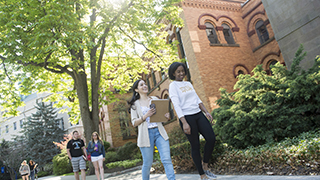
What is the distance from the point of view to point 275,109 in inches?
220

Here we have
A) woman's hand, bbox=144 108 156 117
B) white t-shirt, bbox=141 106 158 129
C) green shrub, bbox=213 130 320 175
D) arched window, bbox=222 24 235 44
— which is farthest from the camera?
arched window, bbox=222 24 235 44

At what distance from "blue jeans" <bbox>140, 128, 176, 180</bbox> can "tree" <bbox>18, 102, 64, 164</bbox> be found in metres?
29.0

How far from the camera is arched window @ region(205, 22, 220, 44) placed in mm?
15771

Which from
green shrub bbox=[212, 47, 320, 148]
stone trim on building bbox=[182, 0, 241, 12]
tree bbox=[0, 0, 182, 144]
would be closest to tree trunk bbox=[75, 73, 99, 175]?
tree bbox=[0, 0, 182, 144]

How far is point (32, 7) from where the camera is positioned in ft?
29.9

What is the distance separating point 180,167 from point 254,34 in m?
13.3

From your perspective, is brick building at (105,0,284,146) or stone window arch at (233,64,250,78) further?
stone window arch at (233,64,250,78)

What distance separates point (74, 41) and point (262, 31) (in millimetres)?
13248

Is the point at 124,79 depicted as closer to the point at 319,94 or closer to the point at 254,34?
the point at 254,34

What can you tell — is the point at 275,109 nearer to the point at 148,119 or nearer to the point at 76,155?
the point at 148,119

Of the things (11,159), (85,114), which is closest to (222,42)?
(85,114)

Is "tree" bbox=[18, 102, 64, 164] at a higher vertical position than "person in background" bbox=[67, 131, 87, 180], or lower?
higher

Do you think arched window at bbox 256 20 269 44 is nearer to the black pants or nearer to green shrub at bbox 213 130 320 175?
green shrub at bbox 213 130 320 175

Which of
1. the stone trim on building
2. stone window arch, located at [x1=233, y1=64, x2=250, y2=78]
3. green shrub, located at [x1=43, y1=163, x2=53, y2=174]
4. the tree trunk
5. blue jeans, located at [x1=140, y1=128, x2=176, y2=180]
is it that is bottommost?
green shrub, located at [x1=43, y1=163, x2=53, y2=174]
